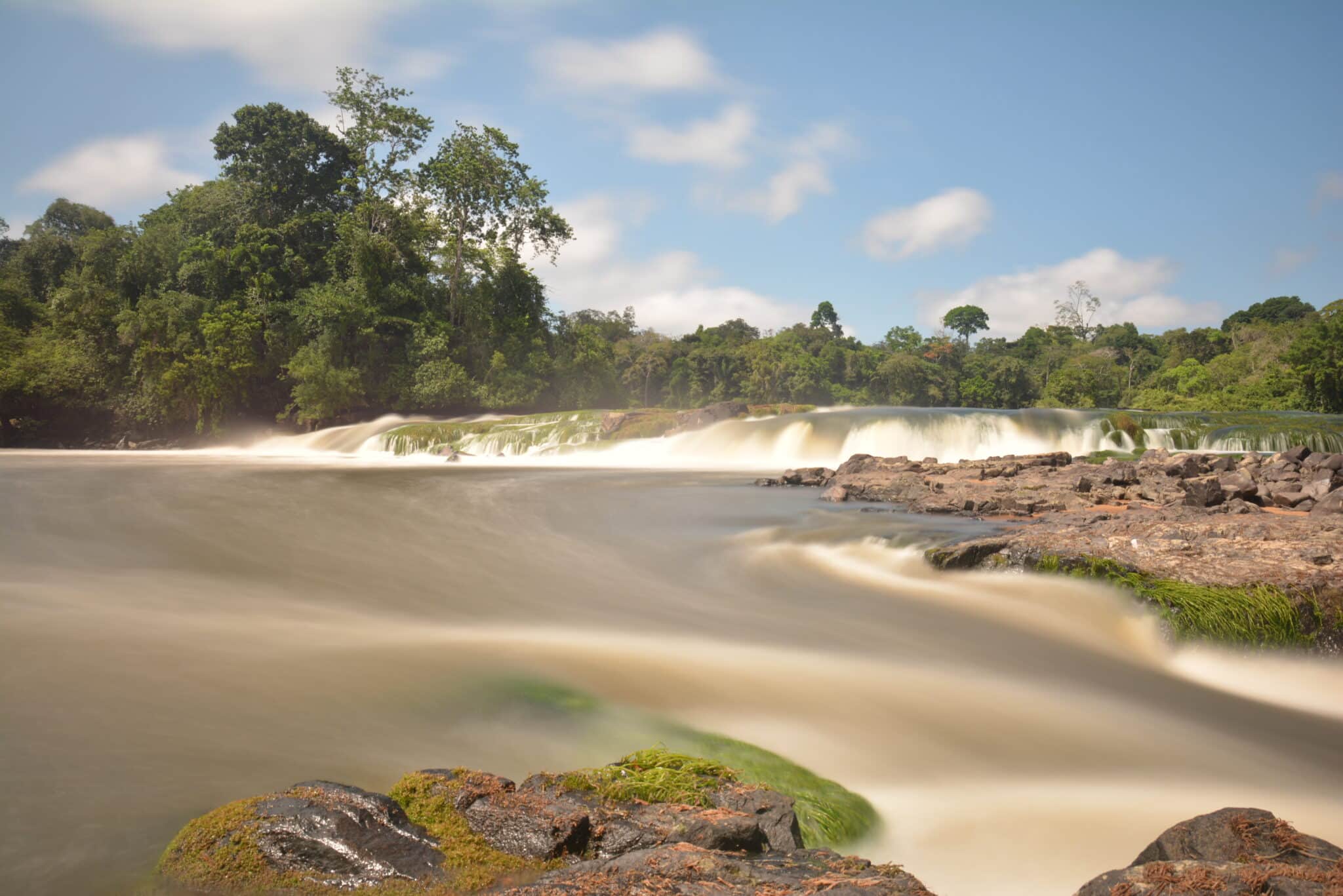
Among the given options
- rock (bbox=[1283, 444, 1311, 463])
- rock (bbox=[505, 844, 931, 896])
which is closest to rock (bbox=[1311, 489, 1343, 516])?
rock (bbox=[1283, 444, 1311, 463])

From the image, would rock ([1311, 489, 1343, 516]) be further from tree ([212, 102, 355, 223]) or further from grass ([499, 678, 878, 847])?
tree ([212, 102, 355, 223])

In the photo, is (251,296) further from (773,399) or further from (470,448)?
(773,399)

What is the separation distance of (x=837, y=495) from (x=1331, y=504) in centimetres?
640

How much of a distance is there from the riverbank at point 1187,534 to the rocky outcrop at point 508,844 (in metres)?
4.72

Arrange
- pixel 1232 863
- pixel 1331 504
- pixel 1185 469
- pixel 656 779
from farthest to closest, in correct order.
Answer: pixel 1185 469
pixel 1331 504
pixel 656 779
pixel 1232 863

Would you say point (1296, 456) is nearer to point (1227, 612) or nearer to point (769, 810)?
point (1227, 612)

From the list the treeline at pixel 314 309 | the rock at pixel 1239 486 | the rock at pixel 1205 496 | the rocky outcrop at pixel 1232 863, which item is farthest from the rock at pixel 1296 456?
the treeline at pixel 314 309

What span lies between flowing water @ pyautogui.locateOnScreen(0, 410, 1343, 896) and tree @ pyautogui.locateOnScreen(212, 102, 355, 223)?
104ft

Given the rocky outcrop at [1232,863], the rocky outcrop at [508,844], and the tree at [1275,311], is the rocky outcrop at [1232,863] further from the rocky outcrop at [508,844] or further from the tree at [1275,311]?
the tree at [1275,311]

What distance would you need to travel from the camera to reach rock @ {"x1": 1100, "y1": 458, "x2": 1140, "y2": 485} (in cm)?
1214

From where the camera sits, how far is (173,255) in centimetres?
3547

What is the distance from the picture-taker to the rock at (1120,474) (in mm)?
12141

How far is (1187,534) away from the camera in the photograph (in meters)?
6.83

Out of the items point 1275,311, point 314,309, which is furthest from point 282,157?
point 1275,311
